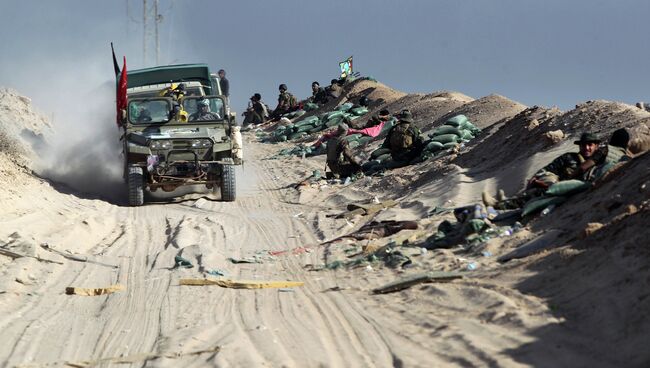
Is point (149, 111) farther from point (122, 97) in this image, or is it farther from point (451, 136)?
point (451, 136)

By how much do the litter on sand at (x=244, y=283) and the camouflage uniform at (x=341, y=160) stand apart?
29.0 ft

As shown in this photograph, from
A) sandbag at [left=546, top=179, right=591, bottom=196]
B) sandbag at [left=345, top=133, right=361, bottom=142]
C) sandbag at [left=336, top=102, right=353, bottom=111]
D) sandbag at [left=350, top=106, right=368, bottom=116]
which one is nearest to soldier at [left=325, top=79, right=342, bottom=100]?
sandbag at [left=336, top=102, right=353, bottom=111]

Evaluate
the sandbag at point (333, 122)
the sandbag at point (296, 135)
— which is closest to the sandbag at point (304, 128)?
the sandbag at point (296, 135)

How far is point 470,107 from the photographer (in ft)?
77.5

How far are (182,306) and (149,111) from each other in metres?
8.65

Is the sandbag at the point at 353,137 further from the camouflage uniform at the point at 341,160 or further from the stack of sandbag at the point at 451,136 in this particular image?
the camouflage uniform at the point at 341,160

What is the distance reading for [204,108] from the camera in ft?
53.9

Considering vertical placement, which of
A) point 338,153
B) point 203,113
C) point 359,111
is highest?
point 359,111

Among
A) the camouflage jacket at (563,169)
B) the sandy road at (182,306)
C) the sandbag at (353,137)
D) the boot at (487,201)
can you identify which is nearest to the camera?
the sandy road at (182,306)

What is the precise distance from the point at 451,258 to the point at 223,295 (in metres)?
2.20

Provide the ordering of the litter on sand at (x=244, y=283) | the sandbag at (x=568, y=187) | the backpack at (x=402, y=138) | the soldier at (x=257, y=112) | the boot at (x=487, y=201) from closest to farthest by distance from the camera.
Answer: the litter on sand at (x=244, y=283)
the sandbag at (x=568, y=187)
the boot at (x=487, y=201)
the backpack at (x=402, y=138)
the soldier at (x=257, y=112)

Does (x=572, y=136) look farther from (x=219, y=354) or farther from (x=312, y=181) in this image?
(x=219, y=354)

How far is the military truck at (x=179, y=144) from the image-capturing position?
15.4 meters

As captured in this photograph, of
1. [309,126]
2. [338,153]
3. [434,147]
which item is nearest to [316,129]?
[309,126]
